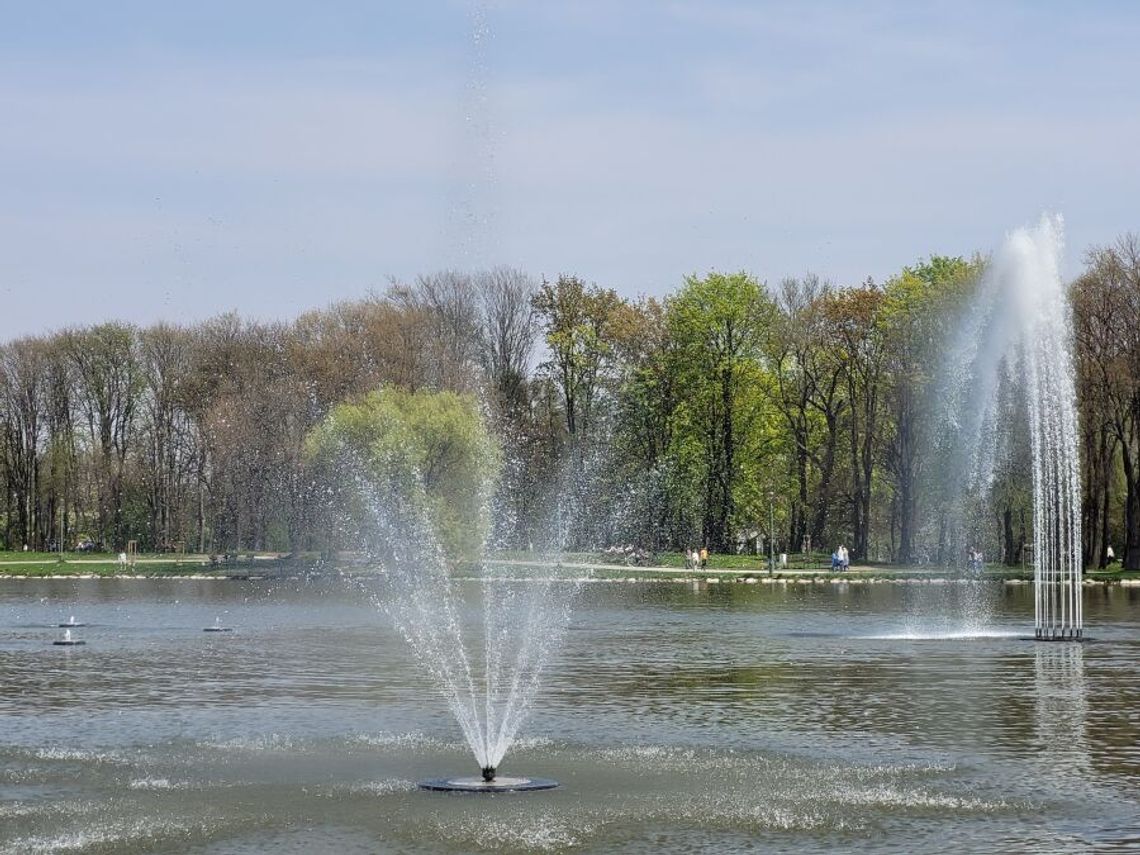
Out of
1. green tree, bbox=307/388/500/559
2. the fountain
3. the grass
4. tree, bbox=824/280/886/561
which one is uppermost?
tree, bbox=824/280/886/561

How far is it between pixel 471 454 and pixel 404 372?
10.5 m

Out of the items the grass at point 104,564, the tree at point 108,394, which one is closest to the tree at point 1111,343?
the grass at point 104,564

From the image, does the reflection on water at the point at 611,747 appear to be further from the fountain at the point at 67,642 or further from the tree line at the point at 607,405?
the tree line at the point at 607,405

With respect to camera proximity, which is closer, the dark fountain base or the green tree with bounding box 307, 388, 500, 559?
the dark fountain base

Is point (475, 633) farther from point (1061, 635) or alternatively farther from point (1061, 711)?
point (1061, 711)

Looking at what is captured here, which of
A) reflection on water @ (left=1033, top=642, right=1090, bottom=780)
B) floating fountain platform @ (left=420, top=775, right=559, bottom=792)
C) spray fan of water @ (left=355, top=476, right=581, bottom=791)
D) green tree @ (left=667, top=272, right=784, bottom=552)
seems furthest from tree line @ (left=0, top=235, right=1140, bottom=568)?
floating fountain platform @ (left=420, top=775, right=559, bottom=792)

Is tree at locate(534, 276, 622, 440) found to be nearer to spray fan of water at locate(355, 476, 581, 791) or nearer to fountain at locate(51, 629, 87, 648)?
spray fan of water at locate(355, 476, 581, 791)

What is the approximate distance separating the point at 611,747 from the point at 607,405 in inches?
3372

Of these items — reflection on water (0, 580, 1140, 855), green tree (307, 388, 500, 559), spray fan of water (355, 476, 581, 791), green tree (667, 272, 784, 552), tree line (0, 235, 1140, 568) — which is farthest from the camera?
green tree (667, 272, 784, 552)

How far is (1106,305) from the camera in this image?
84.2 m

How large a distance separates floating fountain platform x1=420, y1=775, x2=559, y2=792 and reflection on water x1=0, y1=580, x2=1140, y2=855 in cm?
30

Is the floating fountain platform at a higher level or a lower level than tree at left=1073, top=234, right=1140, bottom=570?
lower

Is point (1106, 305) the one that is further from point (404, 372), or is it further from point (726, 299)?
point (404, 372)

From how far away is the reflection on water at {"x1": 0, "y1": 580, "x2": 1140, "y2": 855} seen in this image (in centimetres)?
1933
